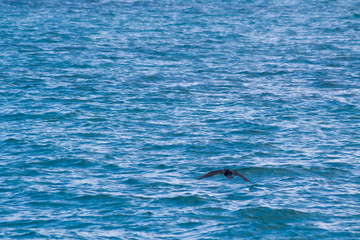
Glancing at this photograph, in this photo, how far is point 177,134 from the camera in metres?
32.9

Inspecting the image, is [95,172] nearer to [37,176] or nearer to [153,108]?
[37,176]

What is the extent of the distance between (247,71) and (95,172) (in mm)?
22497

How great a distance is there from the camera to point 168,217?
23172 millimetres

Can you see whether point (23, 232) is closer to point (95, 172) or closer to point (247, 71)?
point (95, 172)

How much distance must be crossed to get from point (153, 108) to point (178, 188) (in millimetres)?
12632

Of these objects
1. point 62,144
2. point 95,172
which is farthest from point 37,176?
point 62,144

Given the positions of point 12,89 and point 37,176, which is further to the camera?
point 12,89

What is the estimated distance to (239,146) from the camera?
31.1 m

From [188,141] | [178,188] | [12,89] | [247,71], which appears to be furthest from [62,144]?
[247,71]

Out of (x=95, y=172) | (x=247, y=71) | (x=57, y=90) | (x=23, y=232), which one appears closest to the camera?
(x=23, y=232)

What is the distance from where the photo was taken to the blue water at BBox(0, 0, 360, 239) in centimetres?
2311

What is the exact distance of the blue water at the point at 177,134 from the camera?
23.1 metres

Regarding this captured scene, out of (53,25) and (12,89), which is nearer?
(12,89)

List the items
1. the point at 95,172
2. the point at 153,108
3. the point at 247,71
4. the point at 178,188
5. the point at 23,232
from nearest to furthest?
the point at 23,232 → the point at 178,188 → the point at 95,172 → the point at 153,108 → the point at 247,71
